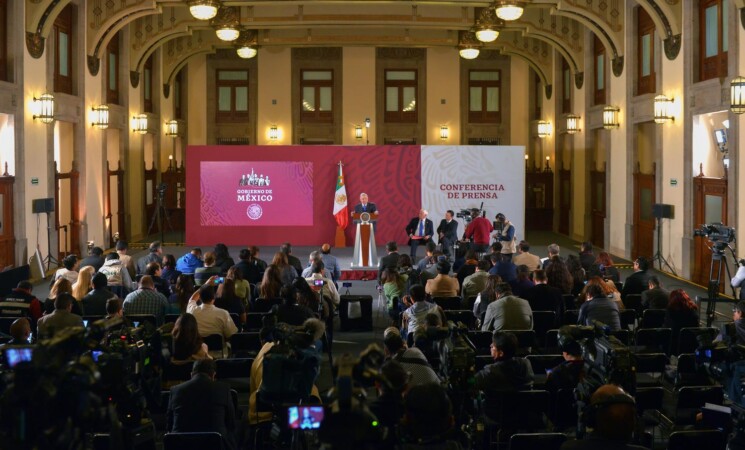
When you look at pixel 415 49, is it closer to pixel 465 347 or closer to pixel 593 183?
pixel 593 183

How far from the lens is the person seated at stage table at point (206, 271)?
12.0 meters

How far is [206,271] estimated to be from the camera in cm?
1212

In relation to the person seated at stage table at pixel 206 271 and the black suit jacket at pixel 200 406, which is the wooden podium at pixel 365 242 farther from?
the black suit jacket at pixel 200 406

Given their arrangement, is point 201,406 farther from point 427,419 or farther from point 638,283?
point 638,283

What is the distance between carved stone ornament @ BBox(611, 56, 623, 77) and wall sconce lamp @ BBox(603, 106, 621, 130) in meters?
0.79

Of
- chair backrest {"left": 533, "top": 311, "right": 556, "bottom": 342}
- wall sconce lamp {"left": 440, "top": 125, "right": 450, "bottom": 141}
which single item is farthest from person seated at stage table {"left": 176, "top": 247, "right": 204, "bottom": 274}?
wall sconce lamp {"left": 440, "top": 125, "right": 450, "bottom": 141}

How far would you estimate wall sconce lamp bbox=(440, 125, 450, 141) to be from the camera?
3058 cm

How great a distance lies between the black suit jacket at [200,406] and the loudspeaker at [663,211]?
47.1ft

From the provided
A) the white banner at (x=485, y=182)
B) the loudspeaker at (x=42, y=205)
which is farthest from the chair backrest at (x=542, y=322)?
the white banner at (x=485, y=182)

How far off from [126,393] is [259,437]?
1.51 metres

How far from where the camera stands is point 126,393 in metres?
5.50

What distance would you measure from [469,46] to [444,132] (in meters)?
5.38

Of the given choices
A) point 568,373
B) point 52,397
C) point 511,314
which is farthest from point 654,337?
point 52,397

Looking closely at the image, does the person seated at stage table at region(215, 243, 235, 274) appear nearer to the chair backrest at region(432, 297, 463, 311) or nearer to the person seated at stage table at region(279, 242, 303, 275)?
the person seated at stage table at region(279, 242, 303, 275)
